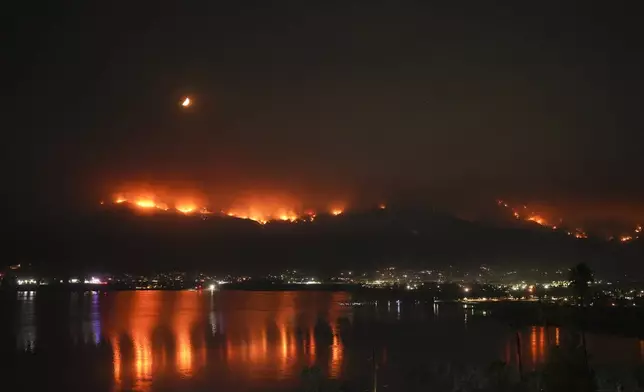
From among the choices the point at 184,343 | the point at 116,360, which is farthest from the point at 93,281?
the point at 116,360

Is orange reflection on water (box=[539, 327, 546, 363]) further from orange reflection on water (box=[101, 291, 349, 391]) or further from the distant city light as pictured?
the distant city light

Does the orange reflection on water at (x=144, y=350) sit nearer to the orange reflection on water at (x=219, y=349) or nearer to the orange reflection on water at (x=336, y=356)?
the orange reflection on water at (x=219, y=349)

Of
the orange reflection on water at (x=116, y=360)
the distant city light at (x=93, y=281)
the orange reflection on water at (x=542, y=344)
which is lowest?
the orange reflection on water at (x=542, y=344)

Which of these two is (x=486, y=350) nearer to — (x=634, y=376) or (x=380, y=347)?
(x=380, y=347)

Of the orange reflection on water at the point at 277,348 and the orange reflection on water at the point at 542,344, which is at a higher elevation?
the orange reflection on water at the point at 277,348

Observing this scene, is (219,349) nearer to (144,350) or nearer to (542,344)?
(144,350)

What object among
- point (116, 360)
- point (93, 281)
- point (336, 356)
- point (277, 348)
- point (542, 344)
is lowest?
point (542, 344)

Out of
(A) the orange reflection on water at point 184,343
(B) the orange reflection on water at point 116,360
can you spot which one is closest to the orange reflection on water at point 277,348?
(A) the orange reflection on water at point 184,343

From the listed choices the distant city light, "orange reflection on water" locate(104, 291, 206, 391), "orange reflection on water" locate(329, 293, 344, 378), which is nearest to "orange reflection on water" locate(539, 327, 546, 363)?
"orange reflection on water" locate(329, 293, 344, 378)
